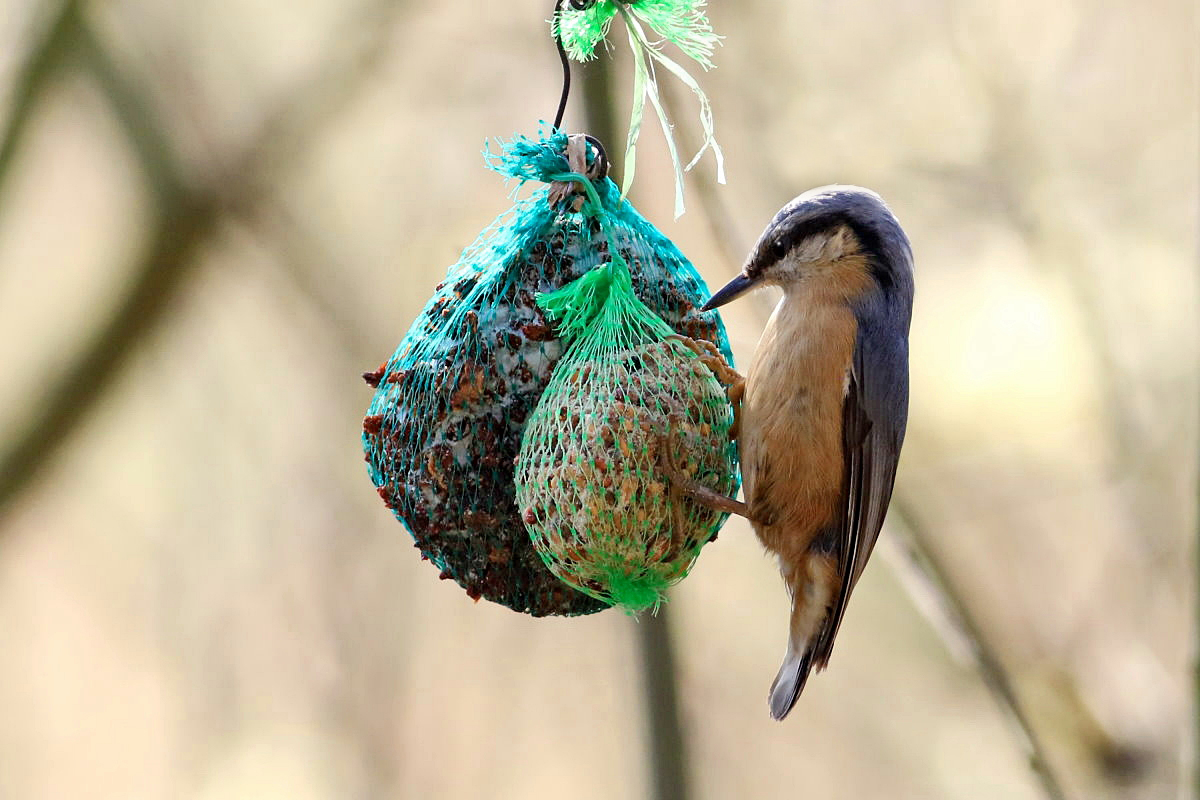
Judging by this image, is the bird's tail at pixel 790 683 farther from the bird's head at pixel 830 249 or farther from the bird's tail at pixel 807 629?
the bird's head at pixel 830 249

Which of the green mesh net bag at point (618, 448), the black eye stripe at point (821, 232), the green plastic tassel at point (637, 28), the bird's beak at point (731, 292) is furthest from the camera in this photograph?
the black eye stripe at point (821, 232)

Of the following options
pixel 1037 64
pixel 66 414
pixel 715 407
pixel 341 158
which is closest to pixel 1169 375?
pixel 1037 64

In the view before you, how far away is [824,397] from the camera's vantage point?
2.96 metres

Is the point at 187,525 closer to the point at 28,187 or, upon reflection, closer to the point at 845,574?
the point at 28,187

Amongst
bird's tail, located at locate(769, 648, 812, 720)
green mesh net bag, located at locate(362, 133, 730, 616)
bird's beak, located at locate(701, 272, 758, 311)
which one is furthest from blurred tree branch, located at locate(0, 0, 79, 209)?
bird's tail, located at locate(769, 648, 812, 720)

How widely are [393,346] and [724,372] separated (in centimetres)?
280

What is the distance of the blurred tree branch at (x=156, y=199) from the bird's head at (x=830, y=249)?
9.08ft

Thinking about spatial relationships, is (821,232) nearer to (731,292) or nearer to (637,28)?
(731,292)

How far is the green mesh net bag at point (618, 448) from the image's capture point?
2.56 metres

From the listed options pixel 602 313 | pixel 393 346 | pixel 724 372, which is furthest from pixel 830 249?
pixel 393 346

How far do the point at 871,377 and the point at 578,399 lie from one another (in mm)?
832

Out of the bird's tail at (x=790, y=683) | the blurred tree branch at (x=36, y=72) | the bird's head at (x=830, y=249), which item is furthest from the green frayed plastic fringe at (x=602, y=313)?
the blurred tree branch at (x=36, y=72)

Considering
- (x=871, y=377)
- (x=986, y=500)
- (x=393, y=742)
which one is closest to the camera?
(x=871, y=377)

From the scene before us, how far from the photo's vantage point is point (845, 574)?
9.75 ft
